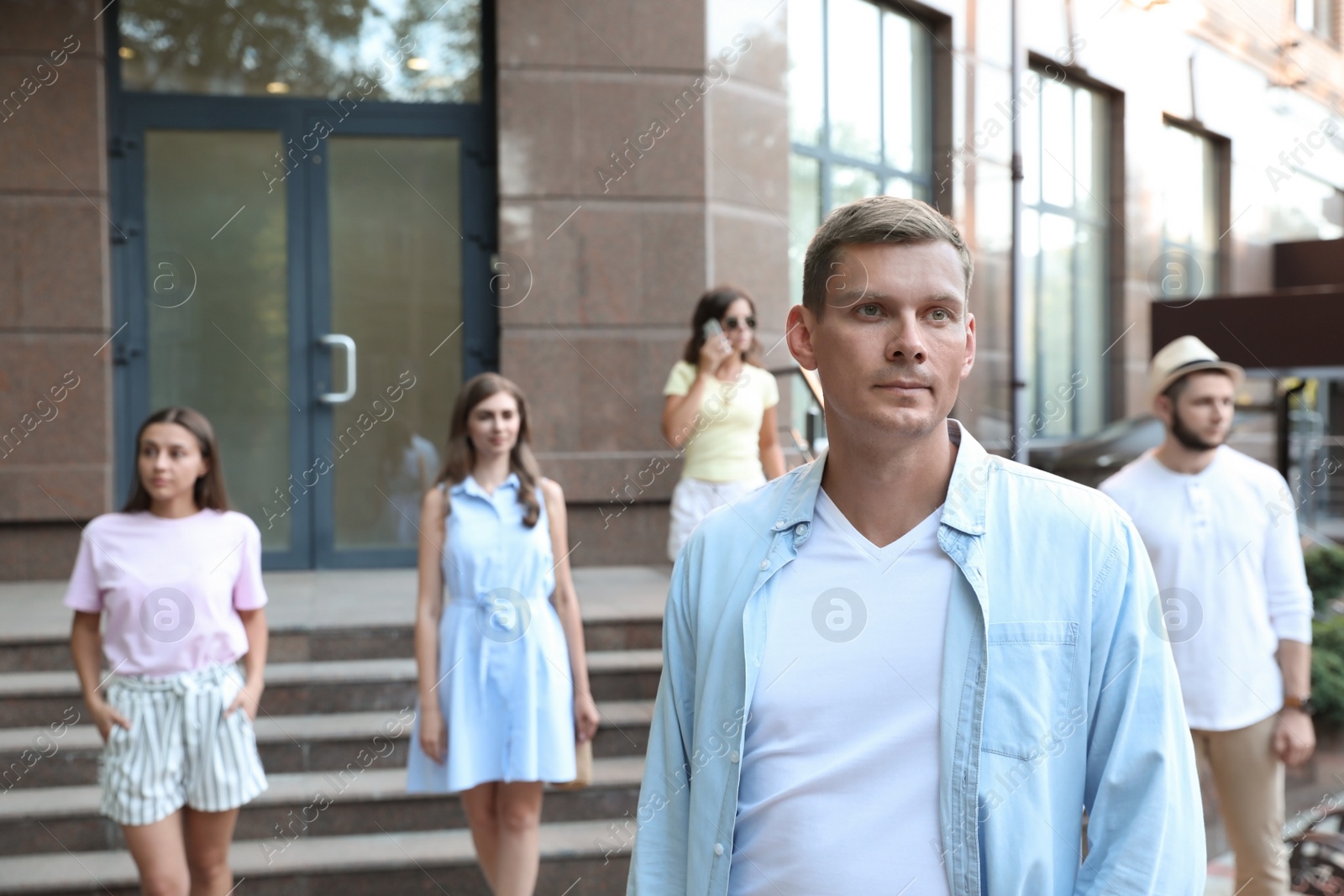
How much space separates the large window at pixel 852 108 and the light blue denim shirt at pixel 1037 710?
8017 mm

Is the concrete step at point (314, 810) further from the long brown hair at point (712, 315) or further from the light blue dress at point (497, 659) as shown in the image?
the long brown hair at point (712, 315)

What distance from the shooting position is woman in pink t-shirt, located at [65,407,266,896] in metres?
3.95

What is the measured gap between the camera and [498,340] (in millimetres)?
8734

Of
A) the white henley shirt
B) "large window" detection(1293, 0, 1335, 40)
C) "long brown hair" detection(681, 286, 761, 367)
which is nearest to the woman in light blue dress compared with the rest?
"long brown hair" detection(681, 286, 761, 367)

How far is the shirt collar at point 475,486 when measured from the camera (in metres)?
4.58

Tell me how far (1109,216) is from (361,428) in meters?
10.8

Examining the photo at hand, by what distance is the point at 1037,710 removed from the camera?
5.78 feet

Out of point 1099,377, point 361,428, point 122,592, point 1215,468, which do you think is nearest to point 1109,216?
point 1099,377

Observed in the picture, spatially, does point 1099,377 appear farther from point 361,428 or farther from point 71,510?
point 71,510

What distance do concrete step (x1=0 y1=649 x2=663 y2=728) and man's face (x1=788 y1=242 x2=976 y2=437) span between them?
4.66m

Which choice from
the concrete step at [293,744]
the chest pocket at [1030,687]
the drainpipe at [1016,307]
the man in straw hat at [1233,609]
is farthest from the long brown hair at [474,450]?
the drainpipe at [1016,307]

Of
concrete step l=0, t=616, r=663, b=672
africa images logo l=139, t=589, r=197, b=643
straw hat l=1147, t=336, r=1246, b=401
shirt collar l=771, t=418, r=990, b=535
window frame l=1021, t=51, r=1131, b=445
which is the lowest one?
concrete step l=0, t=616, r=663, b=672

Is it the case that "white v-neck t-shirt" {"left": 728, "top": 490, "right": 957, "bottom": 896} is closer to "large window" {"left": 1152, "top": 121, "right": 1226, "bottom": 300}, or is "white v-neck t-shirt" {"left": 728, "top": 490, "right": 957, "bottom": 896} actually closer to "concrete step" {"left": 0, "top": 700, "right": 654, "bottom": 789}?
"concrete step" {"left": 0, "top": 700, "right": 654, "bottom": 789}

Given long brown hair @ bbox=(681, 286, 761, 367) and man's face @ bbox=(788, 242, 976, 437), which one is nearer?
man's face @ bbox=(788, 242, 976, 437)
